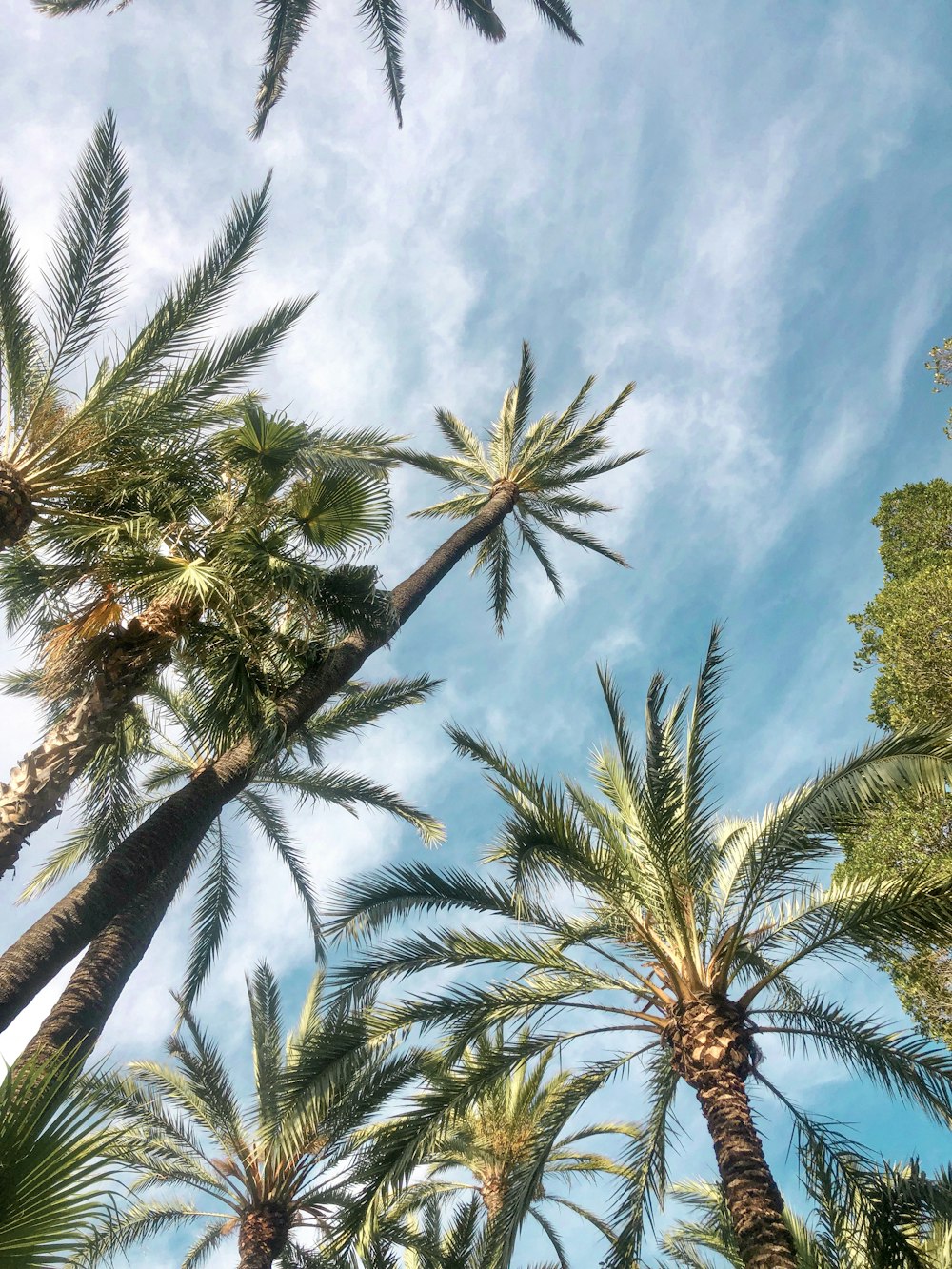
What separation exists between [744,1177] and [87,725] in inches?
246

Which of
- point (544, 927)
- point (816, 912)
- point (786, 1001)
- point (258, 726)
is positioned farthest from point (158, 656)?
point (786, 1001)

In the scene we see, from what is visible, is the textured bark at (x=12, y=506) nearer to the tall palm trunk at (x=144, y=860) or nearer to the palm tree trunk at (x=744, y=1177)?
the tall palm trunk at (x=144, y=860)

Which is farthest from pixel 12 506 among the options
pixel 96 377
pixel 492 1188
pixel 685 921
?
pixel 492 1188

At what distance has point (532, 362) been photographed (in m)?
17.0

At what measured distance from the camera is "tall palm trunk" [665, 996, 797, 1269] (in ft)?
19.9

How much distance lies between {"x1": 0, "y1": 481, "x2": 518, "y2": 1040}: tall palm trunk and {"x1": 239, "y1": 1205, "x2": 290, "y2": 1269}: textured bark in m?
5.63

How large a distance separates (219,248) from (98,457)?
2.46 meters

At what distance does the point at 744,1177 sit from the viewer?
643cm

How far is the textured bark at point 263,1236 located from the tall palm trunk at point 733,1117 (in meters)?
6.54

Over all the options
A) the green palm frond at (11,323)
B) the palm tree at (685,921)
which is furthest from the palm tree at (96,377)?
the palm tree at (685,921)

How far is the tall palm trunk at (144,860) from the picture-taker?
5.59m

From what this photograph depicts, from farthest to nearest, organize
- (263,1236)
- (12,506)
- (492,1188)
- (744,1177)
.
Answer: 1. (492,1188)
2. (263,1236)
3. (12,506)
4. (744,1177)

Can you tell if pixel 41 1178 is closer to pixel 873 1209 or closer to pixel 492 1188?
pixel 873 1209

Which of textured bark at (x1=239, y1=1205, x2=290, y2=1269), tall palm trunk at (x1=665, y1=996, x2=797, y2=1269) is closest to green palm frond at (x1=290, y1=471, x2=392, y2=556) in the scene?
tall palm trunk at (x1=665, y1=996, x2=797, y2=1269)
